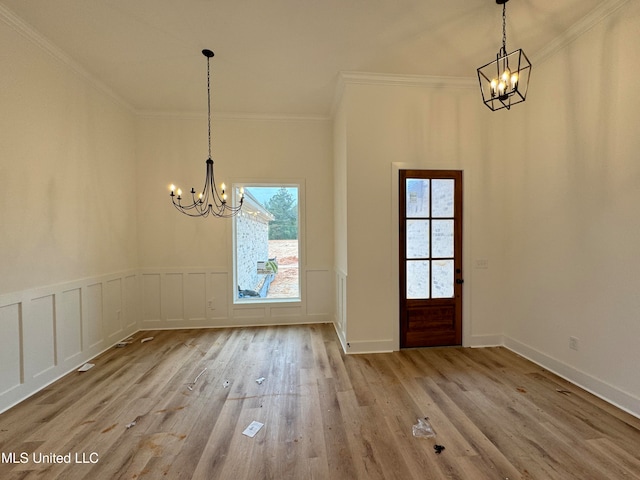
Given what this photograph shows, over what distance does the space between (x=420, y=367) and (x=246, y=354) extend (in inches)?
83.4

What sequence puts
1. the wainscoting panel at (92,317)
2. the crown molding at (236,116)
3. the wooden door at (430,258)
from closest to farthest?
the wainscoting panel at (92,317), the wooden door at (430,258), the crown molding at (236,116)

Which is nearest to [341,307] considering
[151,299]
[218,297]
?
[218,297]

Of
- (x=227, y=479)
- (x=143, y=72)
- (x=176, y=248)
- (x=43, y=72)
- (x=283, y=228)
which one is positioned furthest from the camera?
(x=283, y=228)

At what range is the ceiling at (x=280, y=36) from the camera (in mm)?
2354

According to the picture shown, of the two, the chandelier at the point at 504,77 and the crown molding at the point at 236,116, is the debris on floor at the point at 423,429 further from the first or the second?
the crown molding at the point at 236,116

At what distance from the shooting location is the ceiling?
7.72 feet

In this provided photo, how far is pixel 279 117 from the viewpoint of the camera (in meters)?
4.47

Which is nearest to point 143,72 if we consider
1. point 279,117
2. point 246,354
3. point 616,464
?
point 279,117

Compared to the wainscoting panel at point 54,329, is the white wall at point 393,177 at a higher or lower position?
higher

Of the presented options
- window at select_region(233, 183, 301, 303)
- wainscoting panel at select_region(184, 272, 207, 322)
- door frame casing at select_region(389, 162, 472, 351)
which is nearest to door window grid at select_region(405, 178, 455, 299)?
door frame casing at select_region(389, 162, 472, 351)

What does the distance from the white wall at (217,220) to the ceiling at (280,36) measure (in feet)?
2.65

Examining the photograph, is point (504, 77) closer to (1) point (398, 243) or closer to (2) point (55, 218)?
(1) point (398, 243)

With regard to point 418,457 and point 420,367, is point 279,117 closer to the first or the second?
point 420,367

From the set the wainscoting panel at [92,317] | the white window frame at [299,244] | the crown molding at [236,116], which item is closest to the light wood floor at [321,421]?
the wainscoting panel at [92,317]
